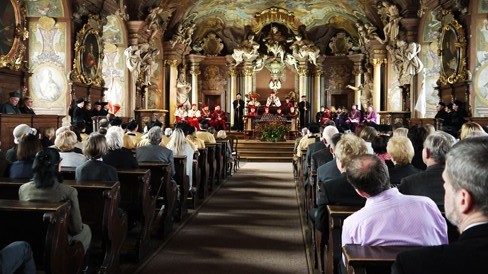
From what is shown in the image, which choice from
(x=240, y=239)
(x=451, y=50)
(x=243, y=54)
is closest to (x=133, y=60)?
(x=451, y=50)

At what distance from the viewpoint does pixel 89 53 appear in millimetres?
15195

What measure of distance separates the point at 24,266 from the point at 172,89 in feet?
76.4

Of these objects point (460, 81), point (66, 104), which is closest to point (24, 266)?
point (66, 104)

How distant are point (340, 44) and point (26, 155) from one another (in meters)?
26.8

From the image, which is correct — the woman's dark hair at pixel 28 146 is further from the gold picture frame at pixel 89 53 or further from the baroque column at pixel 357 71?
the baroque column at pixel 357 71

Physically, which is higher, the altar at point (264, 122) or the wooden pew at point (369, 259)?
the altar at point (264, 122)

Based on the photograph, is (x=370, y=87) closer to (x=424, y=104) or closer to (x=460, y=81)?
(x=424, y=104)

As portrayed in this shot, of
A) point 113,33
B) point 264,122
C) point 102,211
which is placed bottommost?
point 102,211

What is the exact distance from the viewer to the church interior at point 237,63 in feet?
42.5

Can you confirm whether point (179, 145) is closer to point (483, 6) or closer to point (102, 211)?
point (102, 211)

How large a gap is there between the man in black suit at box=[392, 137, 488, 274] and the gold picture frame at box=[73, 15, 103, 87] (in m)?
13.5

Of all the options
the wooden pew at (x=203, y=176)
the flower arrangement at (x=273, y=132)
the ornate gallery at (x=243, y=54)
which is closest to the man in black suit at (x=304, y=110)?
the ornate gallery at (x=243, y=54)

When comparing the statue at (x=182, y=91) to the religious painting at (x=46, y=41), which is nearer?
the religious painting at (x=46, y=41)

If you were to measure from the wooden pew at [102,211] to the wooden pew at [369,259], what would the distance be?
9.09 ft
